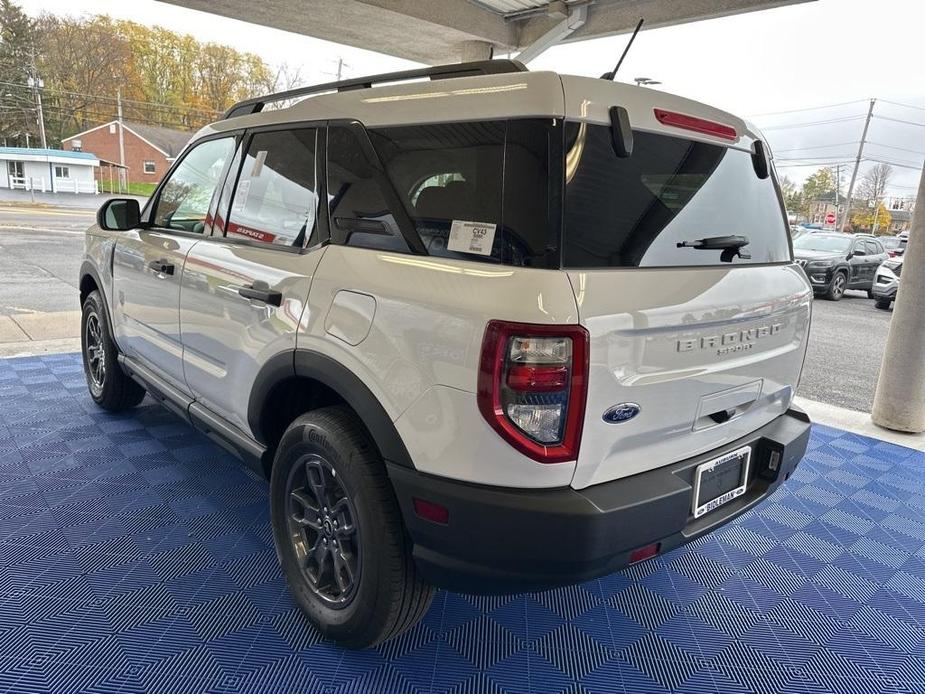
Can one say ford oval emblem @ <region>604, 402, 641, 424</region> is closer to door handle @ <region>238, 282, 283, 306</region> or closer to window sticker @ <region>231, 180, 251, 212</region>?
door handle @ <region>238, 282, 283, 306</region>

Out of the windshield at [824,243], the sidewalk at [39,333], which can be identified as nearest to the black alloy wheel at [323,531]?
the sidewalk at [39,333]

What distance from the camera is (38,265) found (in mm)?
11148

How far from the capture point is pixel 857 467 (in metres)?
3.79

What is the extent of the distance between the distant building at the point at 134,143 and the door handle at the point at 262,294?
47436mm

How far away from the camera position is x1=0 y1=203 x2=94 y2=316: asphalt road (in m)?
7.92

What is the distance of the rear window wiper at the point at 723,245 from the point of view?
5.94 feet

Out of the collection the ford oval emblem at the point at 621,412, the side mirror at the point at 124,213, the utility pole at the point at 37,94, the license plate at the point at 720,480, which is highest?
the utility pole at the point at 37,94

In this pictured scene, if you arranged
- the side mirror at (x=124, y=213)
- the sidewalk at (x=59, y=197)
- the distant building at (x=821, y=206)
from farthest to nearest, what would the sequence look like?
the distant building at (x=821, y=206)
the sidewalk at (x=59, y=197)
the side mirror at (x=124, y=213)

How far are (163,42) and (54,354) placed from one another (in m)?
46.5

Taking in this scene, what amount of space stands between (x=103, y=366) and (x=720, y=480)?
3764 millimetres

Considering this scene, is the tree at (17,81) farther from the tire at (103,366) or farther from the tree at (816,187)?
the tree at (816,187)

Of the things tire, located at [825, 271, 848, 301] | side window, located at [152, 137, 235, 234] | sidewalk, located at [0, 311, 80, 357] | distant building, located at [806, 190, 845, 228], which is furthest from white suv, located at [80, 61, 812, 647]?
distant building, located at [806, 190, 845, 228]

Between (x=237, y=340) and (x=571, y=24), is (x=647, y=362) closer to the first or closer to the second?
(x=237, y=340)

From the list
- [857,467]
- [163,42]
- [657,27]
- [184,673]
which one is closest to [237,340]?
[184,673]
